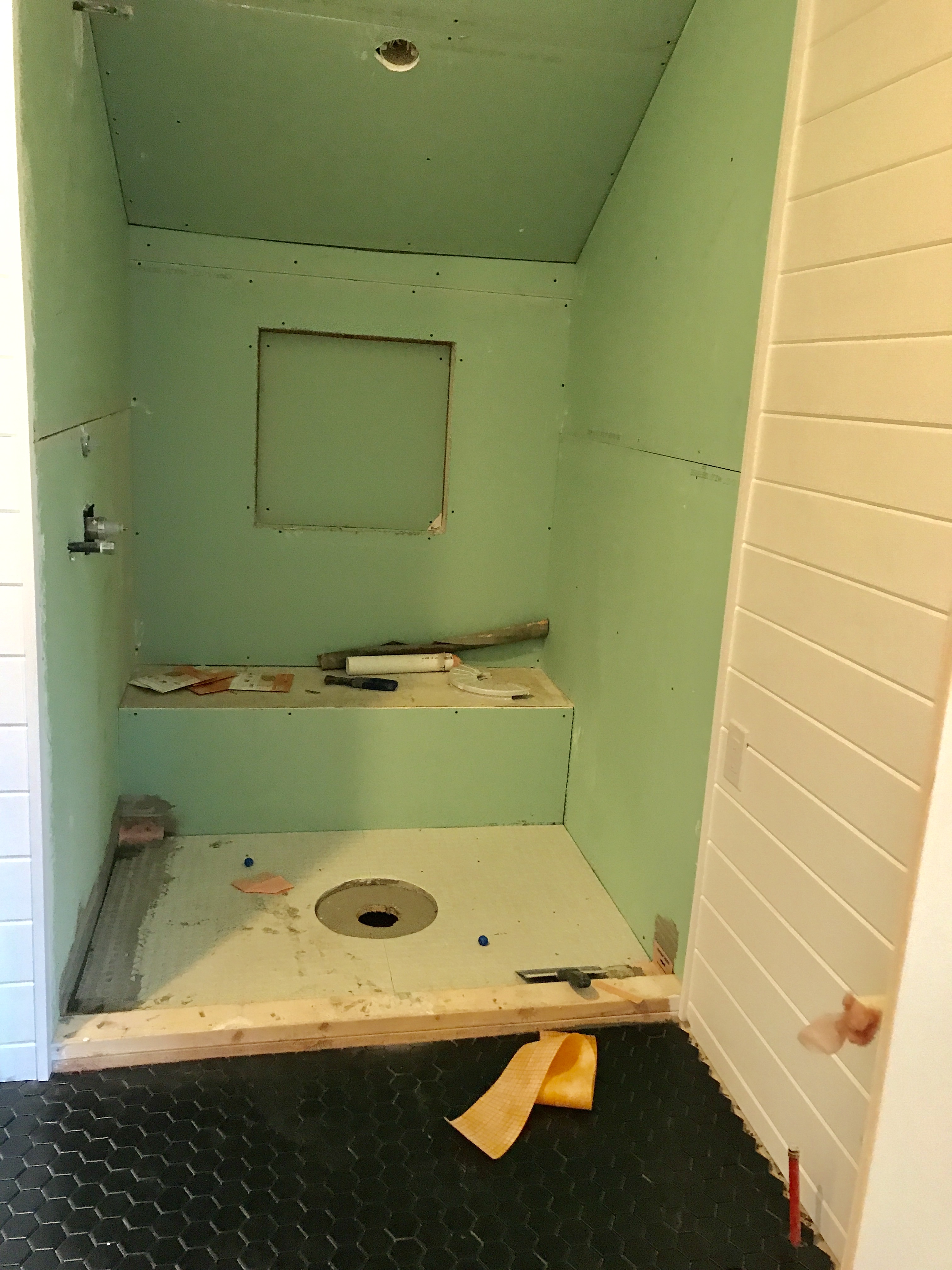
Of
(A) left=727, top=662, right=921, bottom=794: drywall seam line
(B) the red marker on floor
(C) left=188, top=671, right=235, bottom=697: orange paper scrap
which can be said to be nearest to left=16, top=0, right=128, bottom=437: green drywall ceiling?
(C) left=188, top=671, right=235, bottom=697: orange paper scrap

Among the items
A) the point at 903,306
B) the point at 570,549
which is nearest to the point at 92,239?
the point at 570,549

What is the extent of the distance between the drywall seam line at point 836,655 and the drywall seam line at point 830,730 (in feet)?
0.29

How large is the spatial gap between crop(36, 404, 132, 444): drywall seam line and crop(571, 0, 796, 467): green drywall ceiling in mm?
1020

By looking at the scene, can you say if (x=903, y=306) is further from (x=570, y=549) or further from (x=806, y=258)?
A: (x=570, y=549)

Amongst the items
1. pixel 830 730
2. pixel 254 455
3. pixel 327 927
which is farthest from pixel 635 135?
pixel 327 927

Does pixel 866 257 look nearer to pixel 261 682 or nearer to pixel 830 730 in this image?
pixel 830 730

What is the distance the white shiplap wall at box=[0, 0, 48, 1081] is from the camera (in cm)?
124

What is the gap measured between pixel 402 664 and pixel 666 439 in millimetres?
962

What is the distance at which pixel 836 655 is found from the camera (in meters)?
1.27

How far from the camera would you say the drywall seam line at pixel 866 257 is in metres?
1.10

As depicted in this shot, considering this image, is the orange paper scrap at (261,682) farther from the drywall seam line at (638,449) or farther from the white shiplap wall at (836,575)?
the white shiplap wall at (836,575)

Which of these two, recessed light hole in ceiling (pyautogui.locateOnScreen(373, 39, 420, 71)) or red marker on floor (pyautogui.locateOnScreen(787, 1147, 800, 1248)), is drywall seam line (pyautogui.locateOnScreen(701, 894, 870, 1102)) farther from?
recessed light hole in ceiling (pyautogui.locateOnScreen(373, 39, 420, 71))

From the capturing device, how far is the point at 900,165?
45.6 inches

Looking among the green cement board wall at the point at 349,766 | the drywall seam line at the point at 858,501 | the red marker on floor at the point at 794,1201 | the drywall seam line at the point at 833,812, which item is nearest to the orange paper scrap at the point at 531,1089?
the red marker on floor at the point at 794,1201
